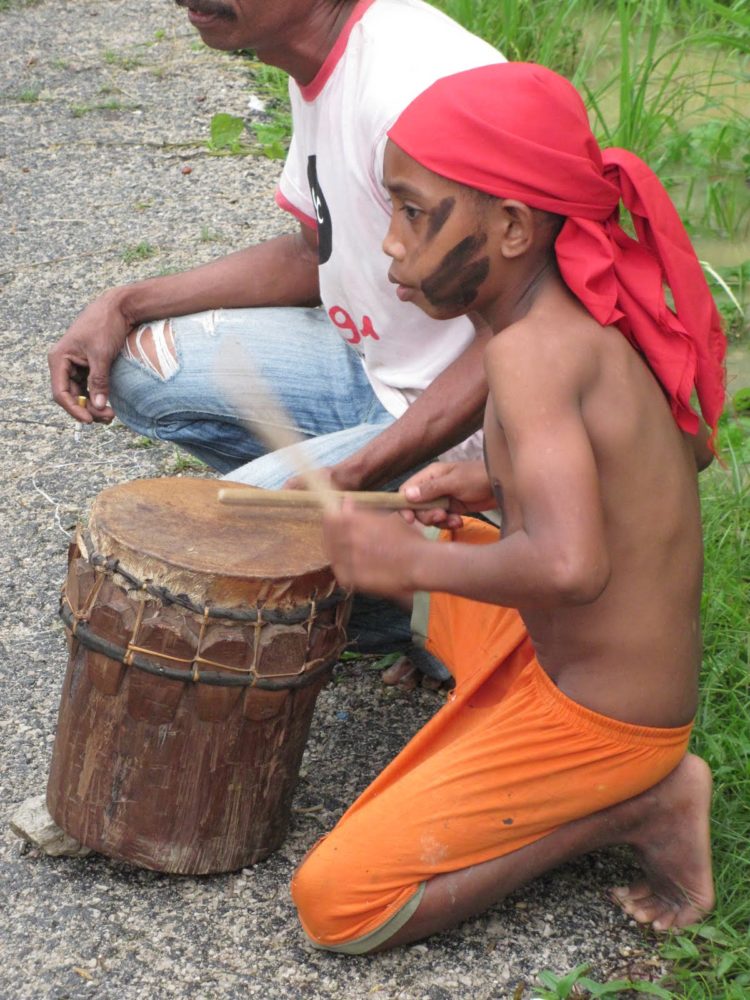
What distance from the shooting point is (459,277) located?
220cm

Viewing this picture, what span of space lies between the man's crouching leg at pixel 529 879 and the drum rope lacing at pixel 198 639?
0.32 meters

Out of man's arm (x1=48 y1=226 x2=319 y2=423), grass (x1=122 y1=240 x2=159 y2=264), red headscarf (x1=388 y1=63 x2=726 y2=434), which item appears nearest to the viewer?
red headscarf (x1=388 y1=63 x2=726 y2=434)

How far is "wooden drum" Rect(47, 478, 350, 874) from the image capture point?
2.28 m

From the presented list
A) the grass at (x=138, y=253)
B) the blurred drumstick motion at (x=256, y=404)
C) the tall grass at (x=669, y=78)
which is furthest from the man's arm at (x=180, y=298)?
the grass at (x=138, y=253)

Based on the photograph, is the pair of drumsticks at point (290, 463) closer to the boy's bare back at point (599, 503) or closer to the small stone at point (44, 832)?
the boy's bare back at point (599, 503)

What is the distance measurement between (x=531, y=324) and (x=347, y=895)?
39.4 inches

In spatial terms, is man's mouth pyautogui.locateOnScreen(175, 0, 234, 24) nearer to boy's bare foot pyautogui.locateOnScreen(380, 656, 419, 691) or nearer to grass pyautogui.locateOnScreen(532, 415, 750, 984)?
boy's bare foot pyautogui.locateOnScreen(380, 656, 419, 691)

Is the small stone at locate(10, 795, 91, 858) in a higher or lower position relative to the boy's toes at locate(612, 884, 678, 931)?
lower

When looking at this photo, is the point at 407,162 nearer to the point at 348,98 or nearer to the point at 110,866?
the point at 348,98

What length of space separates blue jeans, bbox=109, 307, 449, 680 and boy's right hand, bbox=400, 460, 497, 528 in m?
0.46

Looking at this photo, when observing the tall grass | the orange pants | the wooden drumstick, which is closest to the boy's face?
the wooden drumstick

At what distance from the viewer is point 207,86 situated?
641 centimetres

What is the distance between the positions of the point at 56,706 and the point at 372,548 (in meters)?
1.12

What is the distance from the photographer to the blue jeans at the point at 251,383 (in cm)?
305
